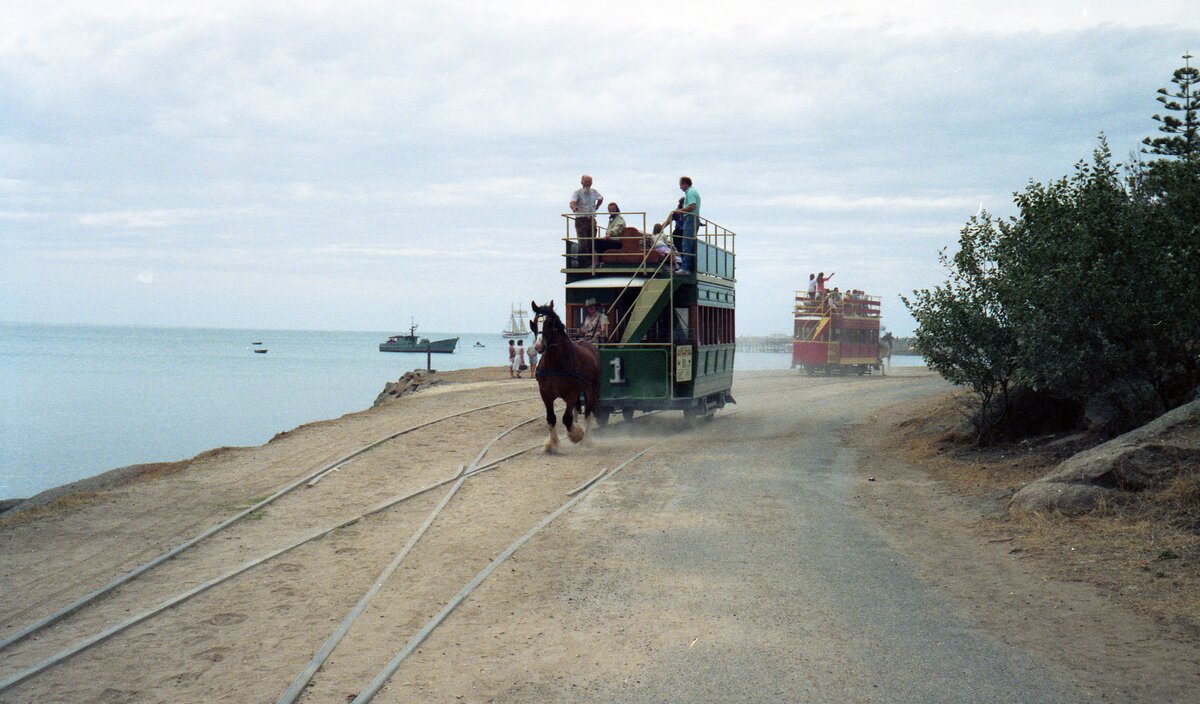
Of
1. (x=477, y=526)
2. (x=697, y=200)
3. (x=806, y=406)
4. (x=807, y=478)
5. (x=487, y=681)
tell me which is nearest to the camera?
(x=487, y=681)

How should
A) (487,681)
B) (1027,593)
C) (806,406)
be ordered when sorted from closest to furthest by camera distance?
(487,681) → (1027,593) → (806,406)

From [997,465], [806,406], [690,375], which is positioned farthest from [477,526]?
[806,406]

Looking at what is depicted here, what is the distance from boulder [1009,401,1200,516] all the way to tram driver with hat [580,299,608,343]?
9378 millimetres

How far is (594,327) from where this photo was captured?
61.6ft

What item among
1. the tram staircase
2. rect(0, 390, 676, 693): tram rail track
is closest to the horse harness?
rect(0, 390, 676, 693): tram rail track

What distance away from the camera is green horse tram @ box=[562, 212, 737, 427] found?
18828mm

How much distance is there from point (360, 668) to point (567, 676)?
1361 millimetres

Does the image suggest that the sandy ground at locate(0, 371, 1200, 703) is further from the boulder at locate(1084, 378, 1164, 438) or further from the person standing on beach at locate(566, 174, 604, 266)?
the person standing on beach at locate(566, 174, 604, 266)

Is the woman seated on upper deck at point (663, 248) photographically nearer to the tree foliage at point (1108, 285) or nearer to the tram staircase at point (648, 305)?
the tram staircase at point (648, 305)

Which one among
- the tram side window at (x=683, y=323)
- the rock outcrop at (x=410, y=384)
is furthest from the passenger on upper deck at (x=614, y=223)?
the rock outcrop at (x=410, y=384)

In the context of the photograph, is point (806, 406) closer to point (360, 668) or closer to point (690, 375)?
point (690, 375)

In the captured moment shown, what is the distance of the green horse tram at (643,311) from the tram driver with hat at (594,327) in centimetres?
13

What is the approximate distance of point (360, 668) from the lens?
20.2ft

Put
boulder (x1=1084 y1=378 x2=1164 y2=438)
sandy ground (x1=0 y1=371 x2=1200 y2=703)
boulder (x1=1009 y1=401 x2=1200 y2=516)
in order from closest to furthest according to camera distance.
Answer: sandy ground (x1=0 y1=371 x2=1200 y2=703), boulder (x1=1009 y1=401 x2=1200 y2=516), boulder (x1=1084 y1=378 x2=1164 y2=438)
